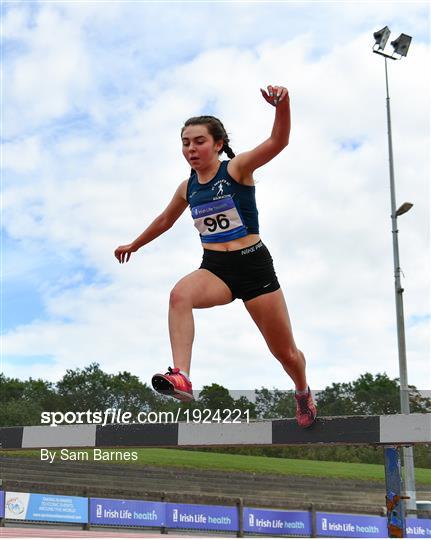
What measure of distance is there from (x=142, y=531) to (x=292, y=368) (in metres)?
14.1

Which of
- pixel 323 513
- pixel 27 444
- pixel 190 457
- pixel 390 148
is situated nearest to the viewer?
pixel 27 444

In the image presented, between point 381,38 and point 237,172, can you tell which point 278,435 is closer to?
point 237,172

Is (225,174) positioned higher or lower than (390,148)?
lower

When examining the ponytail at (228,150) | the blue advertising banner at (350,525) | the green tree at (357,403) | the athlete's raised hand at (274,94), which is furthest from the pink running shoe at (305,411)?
the green tree at (357,403)

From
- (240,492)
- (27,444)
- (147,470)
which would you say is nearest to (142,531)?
(240,492)

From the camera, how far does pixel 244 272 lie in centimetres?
396

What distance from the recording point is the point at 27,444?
5285 millimetres

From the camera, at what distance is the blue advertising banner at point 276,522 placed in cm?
1666

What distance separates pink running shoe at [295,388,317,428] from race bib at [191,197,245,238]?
1168mm

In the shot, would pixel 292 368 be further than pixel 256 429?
No

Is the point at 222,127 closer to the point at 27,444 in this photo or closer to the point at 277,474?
the point at 27,444

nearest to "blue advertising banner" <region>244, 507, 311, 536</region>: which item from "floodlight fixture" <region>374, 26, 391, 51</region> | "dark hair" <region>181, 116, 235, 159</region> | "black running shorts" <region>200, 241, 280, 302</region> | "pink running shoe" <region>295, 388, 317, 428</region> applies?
"floodlight fixture" <region>374, 26, 391, 51</region>

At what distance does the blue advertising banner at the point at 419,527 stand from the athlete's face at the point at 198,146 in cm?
1373

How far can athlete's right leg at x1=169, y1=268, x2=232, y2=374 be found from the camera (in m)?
3.79
